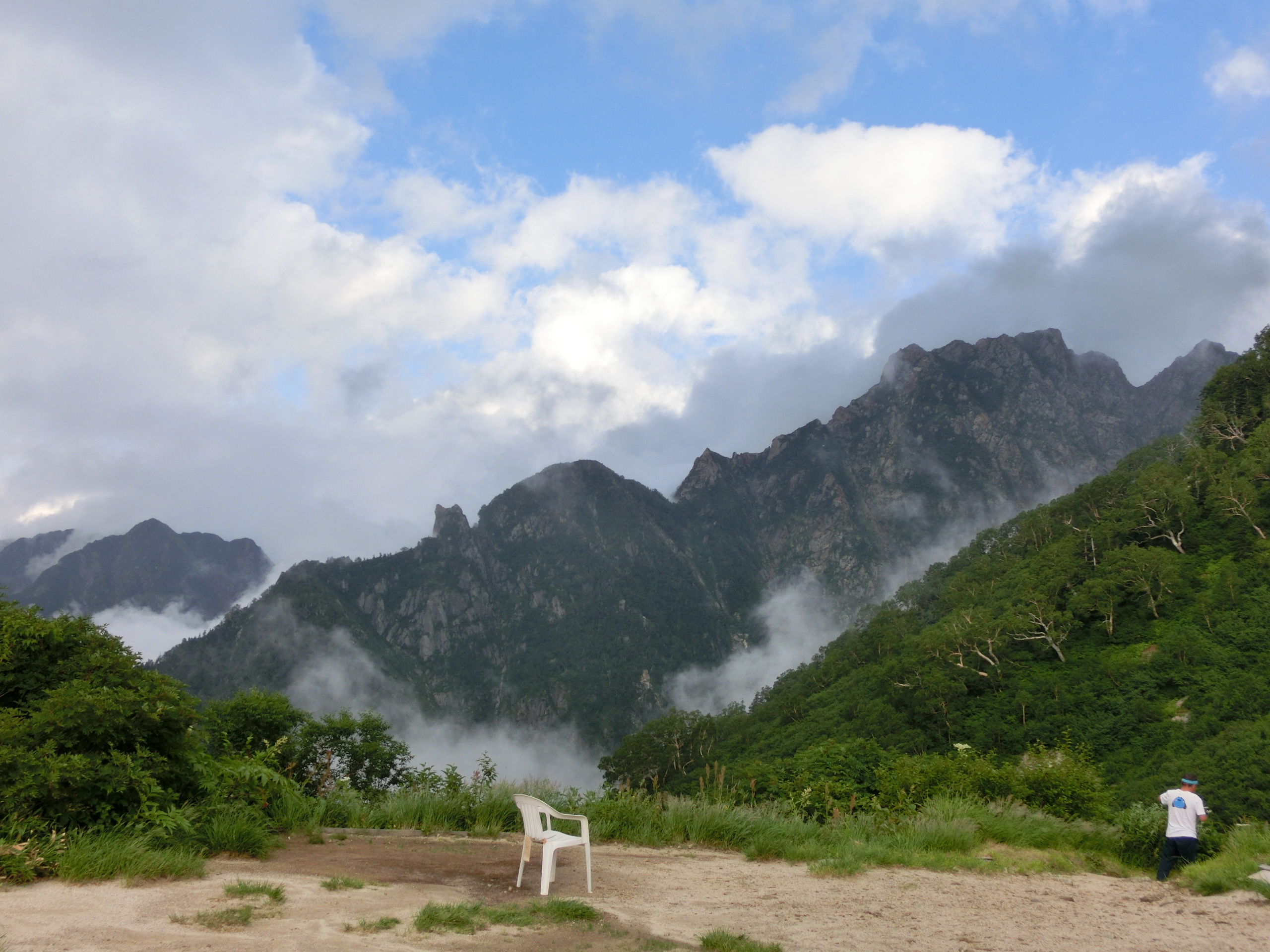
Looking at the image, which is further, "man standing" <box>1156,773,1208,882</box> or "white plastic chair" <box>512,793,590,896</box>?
"man standing" <box>1156,773,1208,882</box>

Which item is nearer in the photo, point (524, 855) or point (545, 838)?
point (545, 838)

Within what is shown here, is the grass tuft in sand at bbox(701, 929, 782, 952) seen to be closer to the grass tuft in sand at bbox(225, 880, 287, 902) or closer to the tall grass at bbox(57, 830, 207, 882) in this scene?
the grass tuft in sand at bbox(225, 880, 287, 902)

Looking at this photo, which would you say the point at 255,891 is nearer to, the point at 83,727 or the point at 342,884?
the point at 342,884

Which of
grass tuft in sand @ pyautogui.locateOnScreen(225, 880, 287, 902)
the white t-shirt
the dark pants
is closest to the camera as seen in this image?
grass tuft in sand @ pyautogui.locateOnScreen(225, 880, 287, 902)

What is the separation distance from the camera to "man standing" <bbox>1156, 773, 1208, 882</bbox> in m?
7.96

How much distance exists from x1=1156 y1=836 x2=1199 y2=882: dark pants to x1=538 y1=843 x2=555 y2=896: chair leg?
7.10 meters

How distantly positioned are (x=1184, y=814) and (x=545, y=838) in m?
7.67

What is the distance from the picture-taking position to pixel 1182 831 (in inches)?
315

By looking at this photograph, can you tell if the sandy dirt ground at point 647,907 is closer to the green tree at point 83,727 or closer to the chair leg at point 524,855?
the chair leg at point 524,855

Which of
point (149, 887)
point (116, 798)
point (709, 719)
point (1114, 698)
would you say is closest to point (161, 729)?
point (116, 798)

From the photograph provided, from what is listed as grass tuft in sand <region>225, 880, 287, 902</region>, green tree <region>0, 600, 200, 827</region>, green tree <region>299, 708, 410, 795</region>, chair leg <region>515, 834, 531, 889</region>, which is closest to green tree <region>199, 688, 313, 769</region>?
green tree <region>299, 708, 410, 795</region>

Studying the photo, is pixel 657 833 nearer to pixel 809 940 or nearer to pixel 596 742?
pixel 809 940

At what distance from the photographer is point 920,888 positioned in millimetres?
6582

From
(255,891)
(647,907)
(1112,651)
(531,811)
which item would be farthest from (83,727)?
(1112,651)
